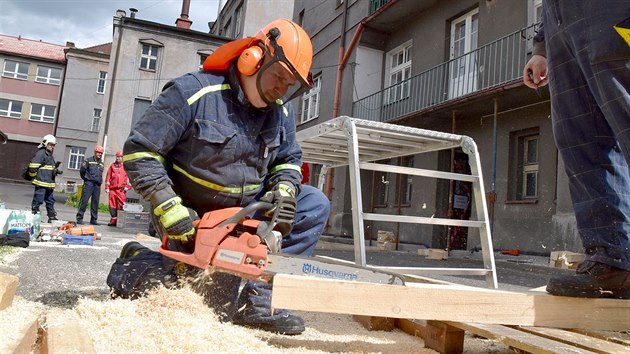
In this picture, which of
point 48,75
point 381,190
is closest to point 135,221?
point 381,190

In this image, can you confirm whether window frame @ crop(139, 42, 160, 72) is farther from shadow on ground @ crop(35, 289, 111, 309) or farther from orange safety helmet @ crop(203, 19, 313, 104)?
orange safety helmet @ crop(203, 19, 313, 104)

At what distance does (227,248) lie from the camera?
195 cm

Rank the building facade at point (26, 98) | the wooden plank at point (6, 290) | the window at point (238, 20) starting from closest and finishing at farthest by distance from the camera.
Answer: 1. the wooden plank at point (6, 290)
2. the window at point (238, 20)
3. the building facade at point (26, 98)

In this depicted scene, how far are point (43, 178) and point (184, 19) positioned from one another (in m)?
19.7

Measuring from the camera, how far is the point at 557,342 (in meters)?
1.66

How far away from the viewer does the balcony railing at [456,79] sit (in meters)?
9.40

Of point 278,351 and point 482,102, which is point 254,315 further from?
point 482,102

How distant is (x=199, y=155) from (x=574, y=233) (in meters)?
7.37

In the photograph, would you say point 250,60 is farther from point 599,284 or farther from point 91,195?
point 91,195

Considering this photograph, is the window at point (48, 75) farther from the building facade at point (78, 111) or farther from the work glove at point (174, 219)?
the work glove at point (174, 219)

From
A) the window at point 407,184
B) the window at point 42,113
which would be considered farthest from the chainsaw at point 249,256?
Result: the window at point 42,113

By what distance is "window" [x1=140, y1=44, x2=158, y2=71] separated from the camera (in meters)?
25.5

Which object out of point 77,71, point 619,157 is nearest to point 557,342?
point 619,157

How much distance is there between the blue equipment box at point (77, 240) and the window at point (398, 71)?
925cm
